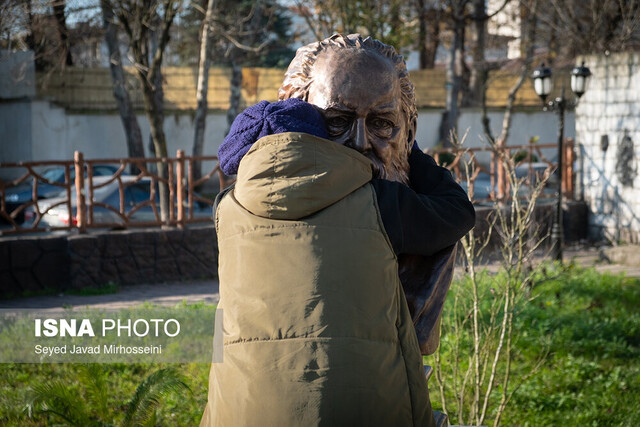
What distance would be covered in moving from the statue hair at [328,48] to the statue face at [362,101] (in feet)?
0.09

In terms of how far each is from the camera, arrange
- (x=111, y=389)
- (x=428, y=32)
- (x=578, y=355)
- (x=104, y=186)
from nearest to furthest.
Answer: (x=111, y=389), (x=578, y=355), (x=104, y=186), (x=428, y=32)

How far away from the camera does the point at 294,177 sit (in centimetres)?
207

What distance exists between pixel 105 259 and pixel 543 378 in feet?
18.9

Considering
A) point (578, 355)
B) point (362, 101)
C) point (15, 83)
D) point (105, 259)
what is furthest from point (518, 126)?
point (362, 101)

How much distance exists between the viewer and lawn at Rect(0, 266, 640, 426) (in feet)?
17.0

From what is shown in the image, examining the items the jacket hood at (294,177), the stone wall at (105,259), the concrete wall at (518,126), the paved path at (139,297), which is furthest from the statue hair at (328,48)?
the concrete wall at (518,126)

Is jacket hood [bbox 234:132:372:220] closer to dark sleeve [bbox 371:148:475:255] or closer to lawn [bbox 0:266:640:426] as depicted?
dark sleeve [bbox 371:148:475:255]

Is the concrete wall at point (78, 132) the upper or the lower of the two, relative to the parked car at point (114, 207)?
upper

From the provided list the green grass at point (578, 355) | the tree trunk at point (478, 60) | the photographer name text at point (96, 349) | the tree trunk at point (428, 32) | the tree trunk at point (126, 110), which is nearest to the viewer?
the green grass at point (578, 355)

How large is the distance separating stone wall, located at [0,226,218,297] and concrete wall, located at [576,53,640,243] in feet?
22.5

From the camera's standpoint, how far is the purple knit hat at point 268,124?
7.44 ft

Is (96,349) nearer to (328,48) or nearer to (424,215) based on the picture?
(328,48)

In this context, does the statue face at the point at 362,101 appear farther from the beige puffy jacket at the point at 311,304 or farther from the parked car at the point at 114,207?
the parked car at the point at 114,207

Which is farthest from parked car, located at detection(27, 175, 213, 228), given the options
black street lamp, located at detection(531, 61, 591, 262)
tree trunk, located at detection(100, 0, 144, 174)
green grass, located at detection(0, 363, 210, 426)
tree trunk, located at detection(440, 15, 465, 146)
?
tree trunk, located at detection(440, 15, 465, 146)
